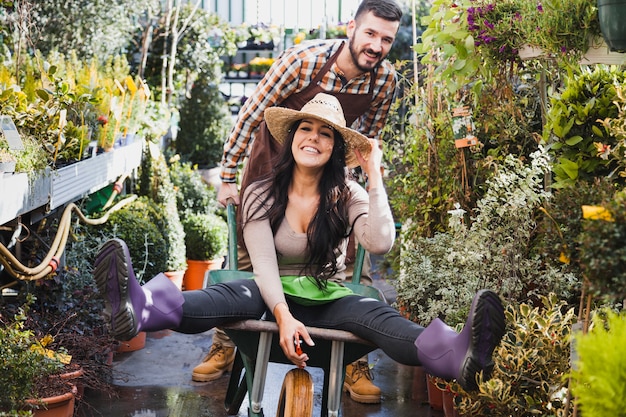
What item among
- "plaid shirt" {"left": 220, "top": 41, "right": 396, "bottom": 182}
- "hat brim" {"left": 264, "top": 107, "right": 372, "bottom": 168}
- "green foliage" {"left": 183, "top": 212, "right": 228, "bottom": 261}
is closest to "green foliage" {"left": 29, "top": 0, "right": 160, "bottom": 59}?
"green foliage" {"left": 183, "top": 212, "right": 228, "bottom": 261}

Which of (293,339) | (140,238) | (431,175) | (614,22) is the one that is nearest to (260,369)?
(293,339)

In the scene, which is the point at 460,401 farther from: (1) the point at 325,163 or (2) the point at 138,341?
(2) the point at 138,341

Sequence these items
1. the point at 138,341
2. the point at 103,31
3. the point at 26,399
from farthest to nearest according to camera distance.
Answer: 1. the point at 103,31
2. the point at 138,341
3. the point at 26,399

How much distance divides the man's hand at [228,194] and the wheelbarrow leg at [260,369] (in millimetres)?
1160

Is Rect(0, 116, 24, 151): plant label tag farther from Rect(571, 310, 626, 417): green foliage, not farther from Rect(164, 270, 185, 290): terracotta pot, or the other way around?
Rect(571, 310, 626, 417): green foliage

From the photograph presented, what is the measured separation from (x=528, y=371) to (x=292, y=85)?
172cm

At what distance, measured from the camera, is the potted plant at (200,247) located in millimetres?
6391

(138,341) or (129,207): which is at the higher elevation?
(129,207)

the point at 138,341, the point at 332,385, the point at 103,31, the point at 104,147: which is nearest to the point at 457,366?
the point at 332,385

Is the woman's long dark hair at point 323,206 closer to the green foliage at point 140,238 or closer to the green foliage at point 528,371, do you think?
the green foliage at point 528,371

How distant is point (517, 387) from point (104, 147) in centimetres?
Answer: 311

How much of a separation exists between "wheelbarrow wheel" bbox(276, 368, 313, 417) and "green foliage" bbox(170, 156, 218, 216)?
450cm

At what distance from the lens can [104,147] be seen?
523cm

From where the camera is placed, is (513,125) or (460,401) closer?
(460,401)
